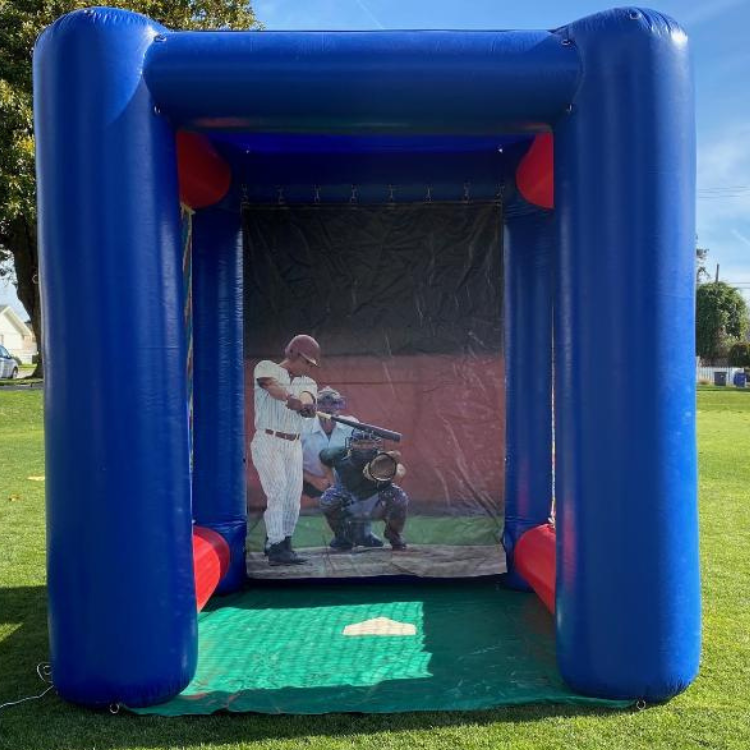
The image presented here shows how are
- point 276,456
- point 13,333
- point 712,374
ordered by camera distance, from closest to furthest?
point 276,456 < point 712,374 < point 13,333

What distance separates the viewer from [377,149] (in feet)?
13.0

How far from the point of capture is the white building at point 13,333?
5862 cm

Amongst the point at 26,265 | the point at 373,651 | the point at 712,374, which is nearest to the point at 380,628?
the point at 373,651

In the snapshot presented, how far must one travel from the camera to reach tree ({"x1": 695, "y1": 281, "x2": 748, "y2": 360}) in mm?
36375

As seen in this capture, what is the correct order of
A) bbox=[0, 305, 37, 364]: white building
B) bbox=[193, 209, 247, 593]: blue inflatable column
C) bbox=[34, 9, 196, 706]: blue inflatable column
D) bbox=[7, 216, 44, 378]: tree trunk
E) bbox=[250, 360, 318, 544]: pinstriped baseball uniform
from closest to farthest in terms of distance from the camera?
bbox=[34, 9, 196, 706]: blue inflatable column
bbox=[193, 209, 247, 593]: blue inflatable column
bbox=[250, 360, 318, 544]: pinstriped baseball uniform
bbox=[7, 216, 44, 378]: tree trunk
bbox=[0, 305, 37, 364]: white building

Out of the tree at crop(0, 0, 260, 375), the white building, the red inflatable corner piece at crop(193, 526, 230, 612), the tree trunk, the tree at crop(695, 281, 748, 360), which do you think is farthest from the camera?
the white building

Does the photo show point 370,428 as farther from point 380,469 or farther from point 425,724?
point 425,724

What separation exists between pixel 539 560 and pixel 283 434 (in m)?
1.45

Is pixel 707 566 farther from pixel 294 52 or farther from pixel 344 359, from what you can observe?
pixel 294 52

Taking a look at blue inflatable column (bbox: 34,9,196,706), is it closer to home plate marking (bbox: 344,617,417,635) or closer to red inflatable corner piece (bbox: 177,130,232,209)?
red inflatable corner piece (bbox: 177,130,232,209)

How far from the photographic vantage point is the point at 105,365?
8.74 ft

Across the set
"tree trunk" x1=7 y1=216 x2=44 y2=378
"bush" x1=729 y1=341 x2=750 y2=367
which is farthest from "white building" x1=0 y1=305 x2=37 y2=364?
"bush" x1=729 y1=341 x2=750 y2=367

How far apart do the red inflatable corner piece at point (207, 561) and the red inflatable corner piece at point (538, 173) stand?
2167 millimetres

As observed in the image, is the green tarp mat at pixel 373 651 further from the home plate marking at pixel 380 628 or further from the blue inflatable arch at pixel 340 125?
the blue inflatable arch at pixel 340 125
